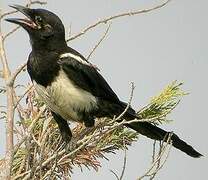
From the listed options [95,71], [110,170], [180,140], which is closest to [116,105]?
[95,71]

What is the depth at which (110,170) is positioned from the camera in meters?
2.81

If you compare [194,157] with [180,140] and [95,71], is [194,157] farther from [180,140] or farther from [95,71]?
[95,71]

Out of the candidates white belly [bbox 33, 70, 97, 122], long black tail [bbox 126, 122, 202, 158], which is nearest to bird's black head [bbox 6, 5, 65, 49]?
white belly [bbox 33, 70, 97, 122]

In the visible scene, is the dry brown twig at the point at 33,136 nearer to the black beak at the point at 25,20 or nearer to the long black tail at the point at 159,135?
the black beak at the point at 25,20

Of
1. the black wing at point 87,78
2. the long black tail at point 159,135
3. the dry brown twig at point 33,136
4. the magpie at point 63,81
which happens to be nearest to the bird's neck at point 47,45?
the magpie at point 63,81

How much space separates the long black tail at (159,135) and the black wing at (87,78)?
0.33 metres

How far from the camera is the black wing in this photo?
3840mm

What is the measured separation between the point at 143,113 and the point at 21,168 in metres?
1.09

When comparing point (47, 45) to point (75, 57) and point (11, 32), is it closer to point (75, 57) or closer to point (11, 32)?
point (75, 57)

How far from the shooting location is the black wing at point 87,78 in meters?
3.84

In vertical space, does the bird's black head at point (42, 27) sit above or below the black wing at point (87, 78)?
above

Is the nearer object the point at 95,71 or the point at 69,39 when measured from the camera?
the point at 69,39

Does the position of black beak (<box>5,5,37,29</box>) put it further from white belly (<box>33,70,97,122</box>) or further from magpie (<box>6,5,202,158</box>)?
white belly (<box>33,70,97,122</box>)

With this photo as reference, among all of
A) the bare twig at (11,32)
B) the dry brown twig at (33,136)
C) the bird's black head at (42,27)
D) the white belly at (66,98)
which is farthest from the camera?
the bird's black head at (42,27)
